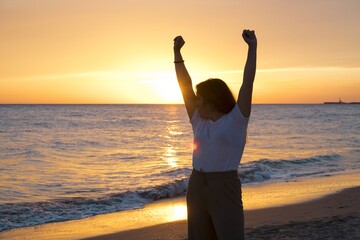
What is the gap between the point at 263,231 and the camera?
8.23m

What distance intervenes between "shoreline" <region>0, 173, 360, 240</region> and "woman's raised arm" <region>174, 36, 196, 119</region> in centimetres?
479

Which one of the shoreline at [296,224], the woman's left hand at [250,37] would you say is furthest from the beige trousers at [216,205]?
the shoreline at [296,224]

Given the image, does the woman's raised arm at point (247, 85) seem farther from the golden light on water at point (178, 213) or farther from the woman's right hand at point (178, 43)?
the golden light on water at point (178, 213)

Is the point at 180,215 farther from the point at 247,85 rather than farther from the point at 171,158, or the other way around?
the point at 171,158

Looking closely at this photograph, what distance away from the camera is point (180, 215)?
10859 mm

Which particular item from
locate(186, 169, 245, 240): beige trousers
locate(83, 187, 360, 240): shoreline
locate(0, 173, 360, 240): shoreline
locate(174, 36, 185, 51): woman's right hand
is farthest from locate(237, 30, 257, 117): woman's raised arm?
locate(0, 173, 360, 240): shoreline

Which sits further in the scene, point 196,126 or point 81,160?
point 81,160

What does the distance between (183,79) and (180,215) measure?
24.1 feet

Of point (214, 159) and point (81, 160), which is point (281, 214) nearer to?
point (214, 159)

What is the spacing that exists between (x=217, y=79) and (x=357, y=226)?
5.32 m

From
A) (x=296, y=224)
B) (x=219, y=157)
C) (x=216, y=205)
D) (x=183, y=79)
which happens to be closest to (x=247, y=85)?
(x=219, y=157)

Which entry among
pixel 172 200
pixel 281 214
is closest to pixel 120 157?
pixel 172 200

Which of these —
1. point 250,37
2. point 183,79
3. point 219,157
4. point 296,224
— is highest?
point 250,37

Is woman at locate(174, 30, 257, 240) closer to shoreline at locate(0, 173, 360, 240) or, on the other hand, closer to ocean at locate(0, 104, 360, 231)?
shoreline at locate(0, 173, 360, 240)
